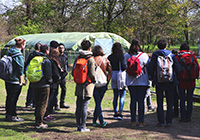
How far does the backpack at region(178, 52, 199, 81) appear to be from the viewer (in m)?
6.62

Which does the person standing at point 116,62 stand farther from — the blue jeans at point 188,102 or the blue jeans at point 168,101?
the blue jeans at point 188,102

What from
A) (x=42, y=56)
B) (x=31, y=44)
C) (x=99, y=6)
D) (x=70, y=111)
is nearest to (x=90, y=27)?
(x=99, y=6)

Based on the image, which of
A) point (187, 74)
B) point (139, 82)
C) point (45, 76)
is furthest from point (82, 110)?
point (187, 74)

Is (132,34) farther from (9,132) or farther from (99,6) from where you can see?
(9,132)

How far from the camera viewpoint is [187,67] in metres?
6.62

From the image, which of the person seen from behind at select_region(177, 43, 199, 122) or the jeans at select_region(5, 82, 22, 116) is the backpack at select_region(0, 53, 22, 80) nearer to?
the jeans at select_region(5, 82, 22, 116)

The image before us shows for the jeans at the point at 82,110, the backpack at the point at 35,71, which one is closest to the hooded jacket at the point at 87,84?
the jeans at the point at 82,110

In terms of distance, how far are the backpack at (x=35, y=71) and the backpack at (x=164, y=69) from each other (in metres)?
2.49

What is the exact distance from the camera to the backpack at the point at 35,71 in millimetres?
5750

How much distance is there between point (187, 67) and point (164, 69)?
2.94 ft

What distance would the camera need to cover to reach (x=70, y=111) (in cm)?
811

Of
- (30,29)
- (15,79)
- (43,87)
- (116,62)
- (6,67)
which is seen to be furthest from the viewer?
(30,29)

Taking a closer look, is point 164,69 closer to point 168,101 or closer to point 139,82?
point 139,82

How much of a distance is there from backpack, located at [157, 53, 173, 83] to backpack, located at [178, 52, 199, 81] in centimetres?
68
